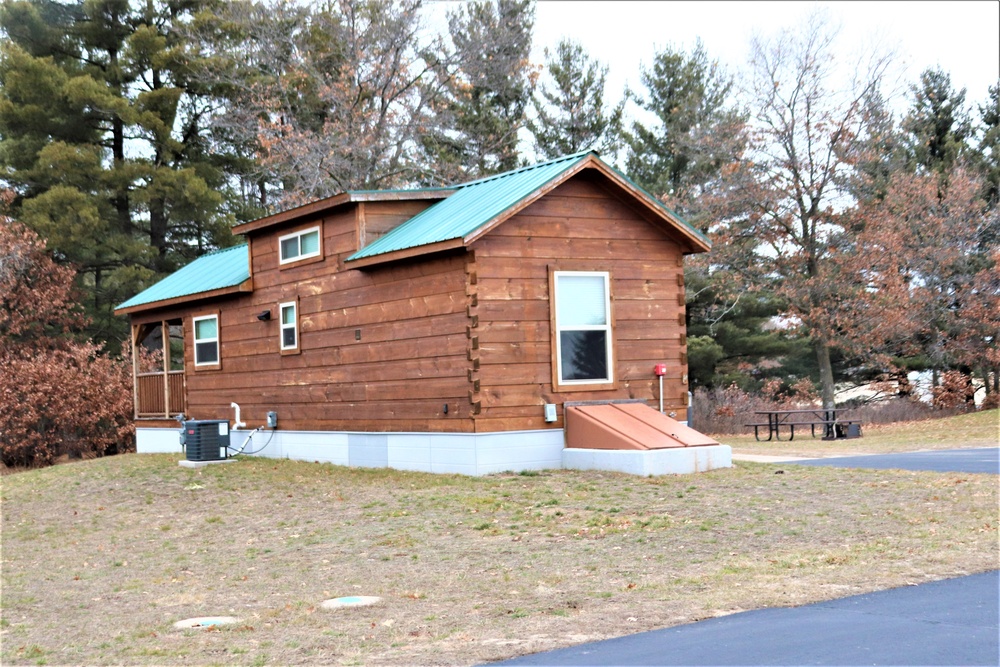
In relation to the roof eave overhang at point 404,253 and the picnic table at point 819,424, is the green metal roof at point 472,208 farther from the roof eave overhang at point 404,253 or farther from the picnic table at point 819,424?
the picnic table at point 819,424

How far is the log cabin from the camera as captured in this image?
52.4 ft

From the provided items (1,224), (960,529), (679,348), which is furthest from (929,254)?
(1,224)

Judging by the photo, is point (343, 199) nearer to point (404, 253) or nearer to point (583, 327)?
point (404, 253)

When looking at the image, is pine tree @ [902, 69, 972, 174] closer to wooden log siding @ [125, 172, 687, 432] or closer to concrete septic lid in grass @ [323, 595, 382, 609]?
wooden log siding @ [125, 172, 687, 432]

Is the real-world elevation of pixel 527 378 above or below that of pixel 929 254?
below

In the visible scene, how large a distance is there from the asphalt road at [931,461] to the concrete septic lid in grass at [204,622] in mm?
10762

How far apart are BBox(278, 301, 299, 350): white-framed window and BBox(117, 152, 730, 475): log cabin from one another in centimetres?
3

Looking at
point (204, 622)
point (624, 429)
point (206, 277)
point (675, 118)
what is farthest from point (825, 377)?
point (204, 622)

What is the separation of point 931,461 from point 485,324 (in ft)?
23.9

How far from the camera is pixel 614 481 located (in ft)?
47.9

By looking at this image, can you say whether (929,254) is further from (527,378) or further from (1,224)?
(1,224)

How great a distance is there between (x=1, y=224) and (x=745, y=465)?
24552 mm

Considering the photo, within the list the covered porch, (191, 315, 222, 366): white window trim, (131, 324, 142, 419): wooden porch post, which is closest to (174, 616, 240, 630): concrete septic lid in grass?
(191, 315, 222, 366): white window trim

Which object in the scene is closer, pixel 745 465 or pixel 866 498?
pixel 866 498
